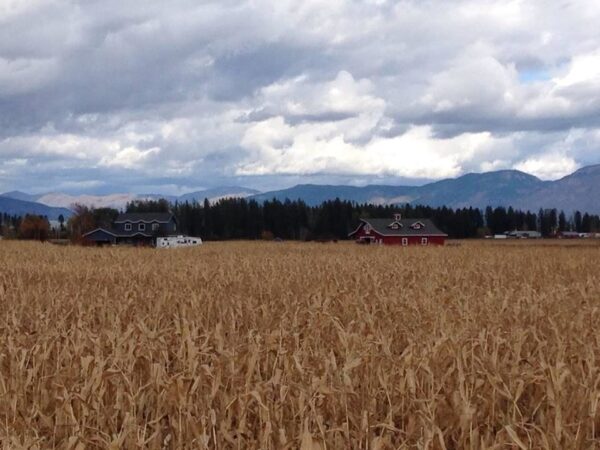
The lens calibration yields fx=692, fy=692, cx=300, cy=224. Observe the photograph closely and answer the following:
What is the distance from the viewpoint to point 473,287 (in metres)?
11.6

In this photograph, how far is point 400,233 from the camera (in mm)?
75812

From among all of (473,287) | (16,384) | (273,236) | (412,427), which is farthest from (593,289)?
(273,236)

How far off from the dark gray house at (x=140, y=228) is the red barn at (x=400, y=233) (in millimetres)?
31015

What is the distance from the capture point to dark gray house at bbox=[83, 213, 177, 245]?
9506 centimetres

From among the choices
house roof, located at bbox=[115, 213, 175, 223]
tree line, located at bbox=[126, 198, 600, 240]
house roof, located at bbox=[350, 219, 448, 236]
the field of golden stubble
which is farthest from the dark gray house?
the field of golden stubble

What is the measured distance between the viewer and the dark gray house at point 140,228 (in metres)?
95.1

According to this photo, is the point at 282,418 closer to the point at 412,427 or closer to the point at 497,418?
the point at 412,427

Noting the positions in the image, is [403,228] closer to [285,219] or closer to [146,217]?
[146,217]

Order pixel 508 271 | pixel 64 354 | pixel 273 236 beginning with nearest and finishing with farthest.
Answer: pixel 64 354 → pixel 508 271 → pixel 273 236

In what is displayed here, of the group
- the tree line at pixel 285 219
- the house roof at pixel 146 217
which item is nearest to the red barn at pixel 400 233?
the house roof at pixel 146 217

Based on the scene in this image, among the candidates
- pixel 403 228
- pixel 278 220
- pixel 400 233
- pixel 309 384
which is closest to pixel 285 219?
pixel 278 220

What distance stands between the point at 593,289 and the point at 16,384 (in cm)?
934

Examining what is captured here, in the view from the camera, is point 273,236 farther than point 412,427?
Yes

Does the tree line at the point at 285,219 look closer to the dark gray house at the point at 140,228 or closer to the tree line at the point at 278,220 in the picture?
the tree line at the point at 278,220
